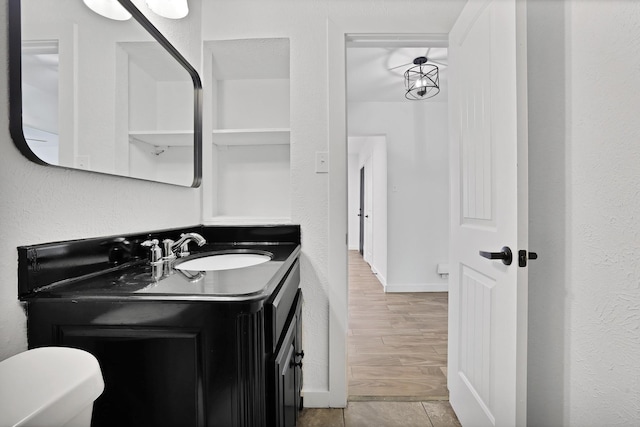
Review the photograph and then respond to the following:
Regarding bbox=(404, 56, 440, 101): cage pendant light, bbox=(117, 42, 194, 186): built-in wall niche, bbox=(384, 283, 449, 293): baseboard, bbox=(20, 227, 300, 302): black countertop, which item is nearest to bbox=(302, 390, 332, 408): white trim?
bbox=(20, 227, 300, 302): black countertop

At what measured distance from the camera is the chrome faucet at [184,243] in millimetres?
1143

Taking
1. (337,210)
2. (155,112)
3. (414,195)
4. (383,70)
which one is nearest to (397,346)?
(337,210)

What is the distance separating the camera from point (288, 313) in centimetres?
Result: 103

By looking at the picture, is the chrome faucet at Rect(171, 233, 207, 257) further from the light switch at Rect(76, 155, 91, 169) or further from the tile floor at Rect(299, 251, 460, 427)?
the tile floor at Rect(299, 251, 460, 427)

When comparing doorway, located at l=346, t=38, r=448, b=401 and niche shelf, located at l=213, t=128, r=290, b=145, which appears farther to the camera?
doorway, located at l=346, t=38, r=448, b=401

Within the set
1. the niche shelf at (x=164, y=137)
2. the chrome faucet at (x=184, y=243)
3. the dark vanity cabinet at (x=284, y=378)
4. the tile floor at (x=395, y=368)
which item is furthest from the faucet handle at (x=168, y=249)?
the tile floor at (x=395, y=368)

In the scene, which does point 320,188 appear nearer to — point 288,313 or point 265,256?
point 265,256

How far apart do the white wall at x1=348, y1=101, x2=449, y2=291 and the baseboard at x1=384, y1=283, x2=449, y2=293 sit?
1 centimetres

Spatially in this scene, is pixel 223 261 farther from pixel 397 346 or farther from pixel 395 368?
pixel 397 346

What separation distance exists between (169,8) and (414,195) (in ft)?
9.98

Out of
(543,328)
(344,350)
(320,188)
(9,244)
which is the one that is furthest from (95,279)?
(543,328)

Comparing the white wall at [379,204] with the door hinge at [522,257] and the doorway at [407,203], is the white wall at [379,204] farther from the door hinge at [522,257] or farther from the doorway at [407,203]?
the door hinge at [522,257]

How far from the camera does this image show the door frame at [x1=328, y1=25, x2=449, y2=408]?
4.94 feet

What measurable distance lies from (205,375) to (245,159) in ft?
4.39
